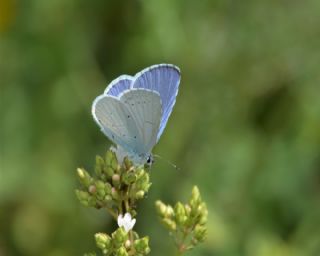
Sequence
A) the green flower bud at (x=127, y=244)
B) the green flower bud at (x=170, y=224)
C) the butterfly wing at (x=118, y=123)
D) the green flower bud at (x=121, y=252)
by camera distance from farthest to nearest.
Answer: the butterfly wing at (x=118, y=123), the green flower bud at (x=170, y=224), the green flower bud at (x=127, y=244), the green flower bud at (x=121, y=252)

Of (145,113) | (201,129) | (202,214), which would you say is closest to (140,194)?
(202,214)

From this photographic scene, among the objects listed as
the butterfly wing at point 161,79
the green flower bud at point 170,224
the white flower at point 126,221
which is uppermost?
the butterfly wing at point 161,79

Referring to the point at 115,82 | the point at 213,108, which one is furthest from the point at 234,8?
the point at 115,82

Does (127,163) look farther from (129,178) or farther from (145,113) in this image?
(145,113)

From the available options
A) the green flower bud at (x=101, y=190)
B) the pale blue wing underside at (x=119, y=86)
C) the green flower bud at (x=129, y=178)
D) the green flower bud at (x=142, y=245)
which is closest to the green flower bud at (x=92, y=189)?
the green flower bud at (x=101, y=190)

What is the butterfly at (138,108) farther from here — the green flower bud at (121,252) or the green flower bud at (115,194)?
the green flower bud at (121,252)

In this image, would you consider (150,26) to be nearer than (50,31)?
Yes

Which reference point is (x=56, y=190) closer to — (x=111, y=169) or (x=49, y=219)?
(x=49, y=219)
